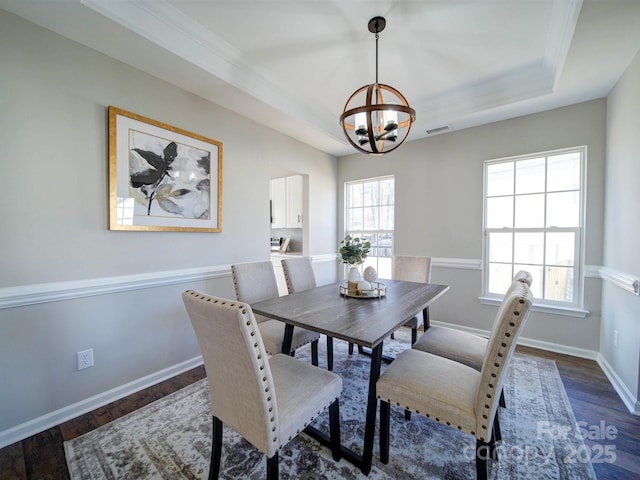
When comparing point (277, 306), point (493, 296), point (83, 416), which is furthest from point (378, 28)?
point (83, 416)

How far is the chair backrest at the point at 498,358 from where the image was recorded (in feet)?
3.54

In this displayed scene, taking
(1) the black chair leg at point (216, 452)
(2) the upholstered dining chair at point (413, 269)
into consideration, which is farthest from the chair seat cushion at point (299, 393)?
(2) the upholstered dining chair at point (413, 269)

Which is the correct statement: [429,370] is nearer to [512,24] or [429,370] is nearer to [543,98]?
[512,24]

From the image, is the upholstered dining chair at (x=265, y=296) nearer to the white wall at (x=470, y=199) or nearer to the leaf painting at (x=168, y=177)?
the leaf painting at (x=168, y=177)

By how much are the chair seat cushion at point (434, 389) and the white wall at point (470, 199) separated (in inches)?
83.1

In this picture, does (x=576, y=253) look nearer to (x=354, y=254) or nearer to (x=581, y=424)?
(x=581, y=424)

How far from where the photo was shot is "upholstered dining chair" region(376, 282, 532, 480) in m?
1.11

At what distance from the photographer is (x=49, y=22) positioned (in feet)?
5.41

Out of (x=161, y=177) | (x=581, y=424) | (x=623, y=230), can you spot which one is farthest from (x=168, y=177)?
(x=623, y=230)

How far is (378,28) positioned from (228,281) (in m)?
2.52

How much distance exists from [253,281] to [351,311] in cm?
102

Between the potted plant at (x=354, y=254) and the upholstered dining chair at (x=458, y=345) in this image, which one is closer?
the upholstered dining chair at (x=458, y=345)

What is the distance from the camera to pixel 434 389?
1283 millimetres

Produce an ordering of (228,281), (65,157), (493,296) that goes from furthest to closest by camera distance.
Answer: (493,296), (228,281), (65,157)
